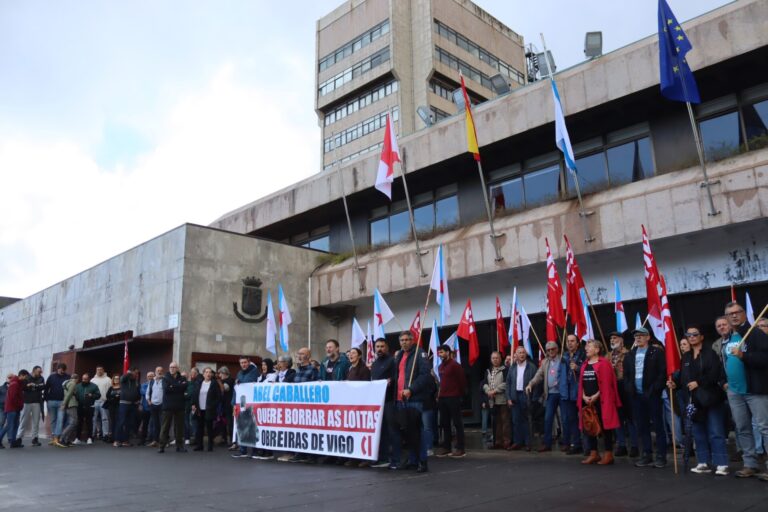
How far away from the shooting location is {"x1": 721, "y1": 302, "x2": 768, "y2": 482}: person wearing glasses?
24.1ft

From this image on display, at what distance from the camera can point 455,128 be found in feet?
62.6

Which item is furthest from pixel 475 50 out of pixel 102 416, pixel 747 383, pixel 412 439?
pixel 747 383

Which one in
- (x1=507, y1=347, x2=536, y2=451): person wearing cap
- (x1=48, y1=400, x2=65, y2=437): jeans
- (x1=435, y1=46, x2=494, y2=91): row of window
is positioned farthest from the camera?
(x1=435, y1=46, x2=494, y2=91): row of window

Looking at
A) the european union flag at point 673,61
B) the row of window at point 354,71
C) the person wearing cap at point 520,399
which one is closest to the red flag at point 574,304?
the person wearing cap at point 520,399

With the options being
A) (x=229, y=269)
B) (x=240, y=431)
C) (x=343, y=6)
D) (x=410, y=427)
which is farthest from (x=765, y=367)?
(x=343, y=6)

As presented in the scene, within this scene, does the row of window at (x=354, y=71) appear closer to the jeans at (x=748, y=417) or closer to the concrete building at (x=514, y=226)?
the concrete building at (x=514, y=226)

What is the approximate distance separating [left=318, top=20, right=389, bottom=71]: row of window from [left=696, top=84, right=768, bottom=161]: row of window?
45.4 m

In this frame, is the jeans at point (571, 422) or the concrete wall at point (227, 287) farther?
the concrete wall at point (227, 287)

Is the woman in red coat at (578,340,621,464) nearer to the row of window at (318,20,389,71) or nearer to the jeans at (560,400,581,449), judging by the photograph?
the jeans at (560,400,581,449)

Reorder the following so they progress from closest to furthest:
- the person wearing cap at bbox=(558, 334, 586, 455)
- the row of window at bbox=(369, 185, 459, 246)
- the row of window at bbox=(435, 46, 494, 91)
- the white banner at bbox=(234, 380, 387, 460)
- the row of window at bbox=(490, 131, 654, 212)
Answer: the white banner at bbox=(234, 380, 387, 460)
the person wearing cap at bbox=(558, 334, 586, 455)
the row of window at bbox=(490, 131, 654, 212)
the row of window at bbox=(369, 185, 459, 246)
the row of window at bbox=(435, 46, 494, 91)

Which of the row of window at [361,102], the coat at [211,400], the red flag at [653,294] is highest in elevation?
the row of window at [361,102]

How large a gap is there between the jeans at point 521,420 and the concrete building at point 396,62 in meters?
43.8

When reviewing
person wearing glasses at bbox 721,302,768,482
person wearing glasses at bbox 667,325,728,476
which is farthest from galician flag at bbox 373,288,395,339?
person wearing glasses at bbox 721,302,768,482

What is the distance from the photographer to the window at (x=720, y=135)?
47.8ft
